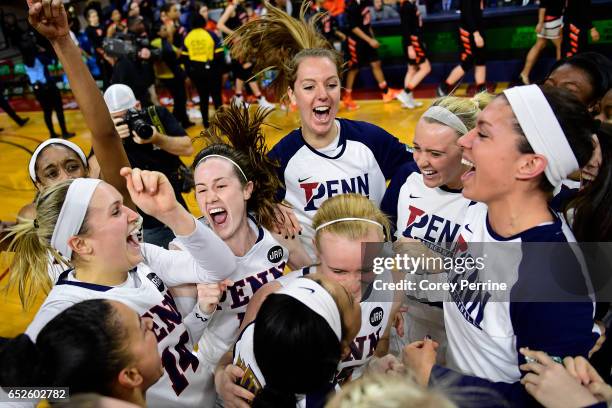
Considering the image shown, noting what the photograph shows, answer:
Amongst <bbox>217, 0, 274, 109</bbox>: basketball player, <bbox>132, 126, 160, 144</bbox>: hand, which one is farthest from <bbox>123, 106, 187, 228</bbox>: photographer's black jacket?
<bbox>217, 0, 274, 109</bbox>: basketball player

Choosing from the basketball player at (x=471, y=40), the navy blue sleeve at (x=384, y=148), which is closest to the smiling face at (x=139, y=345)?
the navy blue sleeve at (x=384, y=148)

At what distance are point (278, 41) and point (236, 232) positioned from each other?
→ 1.72 m

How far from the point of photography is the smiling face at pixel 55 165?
3.09m

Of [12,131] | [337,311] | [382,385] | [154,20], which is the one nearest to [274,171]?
[337,311]

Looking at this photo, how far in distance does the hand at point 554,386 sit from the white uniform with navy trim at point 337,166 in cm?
170

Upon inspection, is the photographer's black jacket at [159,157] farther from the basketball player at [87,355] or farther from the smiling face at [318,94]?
the basketball player at [87,355]

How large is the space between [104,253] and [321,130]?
59.5 inches

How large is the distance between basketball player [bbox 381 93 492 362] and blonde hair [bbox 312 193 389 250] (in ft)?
0.87

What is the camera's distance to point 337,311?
1.63m

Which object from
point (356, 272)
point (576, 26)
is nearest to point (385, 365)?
point (356, 272)

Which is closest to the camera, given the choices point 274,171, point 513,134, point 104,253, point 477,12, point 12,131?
point 513,134

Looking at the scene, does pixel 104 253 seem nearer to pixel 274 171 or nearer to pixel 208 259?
pixel 208 259

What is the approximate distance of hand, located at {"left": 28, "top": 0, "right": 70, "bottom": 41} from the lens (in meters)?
2.13

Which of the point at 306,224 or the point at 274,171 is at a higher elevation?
the point at 274,171
